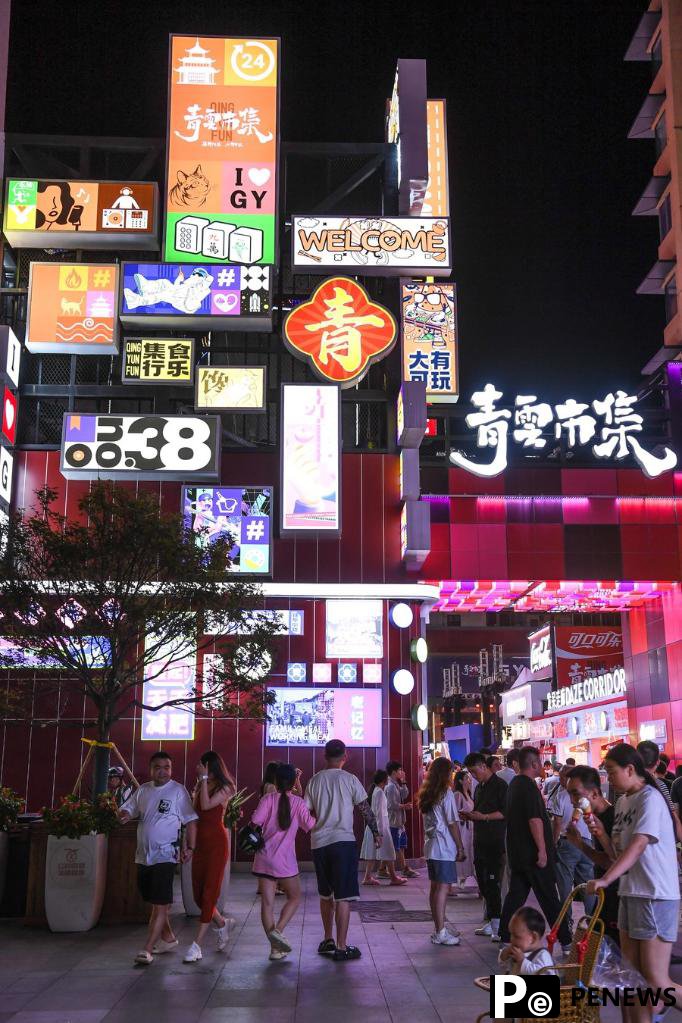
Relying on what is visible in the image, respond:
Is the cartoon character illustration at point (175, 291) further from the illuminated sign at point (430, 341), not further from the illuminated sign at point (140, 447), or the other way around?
the illuminated sign at point (430, 341)

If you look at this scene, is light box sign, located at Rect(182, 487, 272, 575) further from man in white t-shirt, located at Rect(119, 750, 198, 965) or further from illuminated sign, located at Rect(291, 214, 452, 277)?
man in white t-shirt, located at Rect(119, 750, 198, 965)

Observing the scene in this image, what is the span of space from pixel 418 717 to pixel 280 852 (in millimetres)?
9226

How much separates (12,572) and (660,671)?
1673 cm

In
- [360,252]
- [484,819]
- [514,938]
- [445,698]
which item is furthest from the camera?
[445,698]

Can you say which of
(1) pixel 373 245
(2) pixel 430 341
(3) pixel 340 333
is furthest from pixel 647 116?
(3) pixel 340 333

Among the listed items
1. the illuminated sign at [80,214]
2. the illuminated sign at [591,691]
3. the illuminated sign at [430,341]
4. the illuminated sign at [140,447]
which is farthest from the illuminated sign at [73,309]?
the illuminated sign at [591,691]

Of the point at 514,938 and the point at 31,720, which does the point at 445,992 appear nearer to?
the point at 514,938

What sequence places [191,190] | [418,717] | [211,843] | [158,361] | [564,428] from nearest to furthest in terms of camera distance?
1. [211,843]
2. [418,717]
3. [158,361]
4. [191,190]
5. [564,428]

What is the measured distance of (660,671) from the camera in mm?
23547

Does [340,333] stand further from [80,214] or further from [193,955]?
[193,955]

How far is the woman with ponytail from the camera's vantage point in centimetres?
554

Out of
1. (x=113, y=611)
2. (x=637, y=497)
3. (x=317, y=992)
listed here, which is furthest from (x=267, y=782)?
(x=637, y=497)

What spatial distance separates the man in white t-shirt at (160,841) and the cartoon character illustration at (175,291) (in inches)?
433

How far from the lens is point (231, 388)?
61.0 ft
